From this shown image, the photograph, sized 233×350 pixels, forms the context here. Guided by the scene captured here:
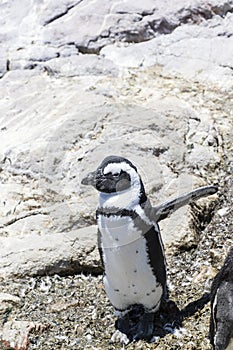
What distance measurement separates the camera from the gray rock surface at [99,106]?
3422 mm

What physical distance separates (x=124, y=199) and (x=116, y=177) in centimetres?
9

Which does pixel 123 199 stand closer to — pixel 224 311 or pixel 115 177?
pixel 115 177

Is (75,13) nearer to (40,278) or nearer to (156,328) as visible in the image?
(40,278)

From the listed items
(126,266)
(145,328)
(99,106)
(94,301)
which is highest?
(126,266)

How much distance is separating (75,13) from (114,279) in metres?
2.72

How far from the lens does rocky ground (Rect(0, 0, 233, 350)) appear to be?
9.71 feet

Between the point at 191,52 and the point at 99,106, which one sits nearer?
the point at 99,106

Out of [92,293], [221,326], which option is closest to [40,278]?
[92,293]

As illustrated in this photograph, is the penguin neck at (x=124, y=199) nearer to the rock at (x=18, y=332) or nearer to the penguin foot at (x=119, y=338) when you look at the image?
the penguin foot at (x=119, y=338)

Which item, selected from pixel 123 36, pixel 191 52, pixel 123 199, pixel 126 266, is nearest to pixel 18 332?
pixel 126 266

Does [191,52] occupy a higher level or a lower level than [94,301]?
higher

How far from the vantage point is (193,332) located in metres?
2.64

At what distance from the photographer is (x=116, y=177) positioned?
2.49 meters

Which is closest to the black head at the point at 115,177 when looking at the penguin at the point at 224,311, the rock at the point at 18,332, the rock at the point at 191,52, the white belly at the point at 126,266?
the white belly at the point at 126,266
